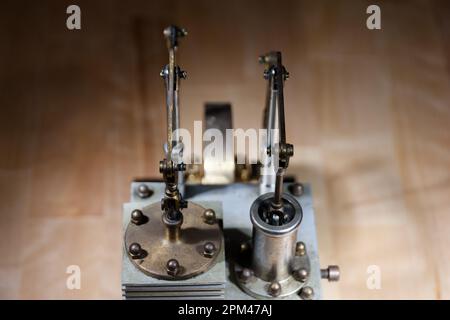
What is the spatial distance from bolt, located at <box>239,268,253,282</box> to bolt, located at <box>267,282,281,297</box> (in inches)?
1.4

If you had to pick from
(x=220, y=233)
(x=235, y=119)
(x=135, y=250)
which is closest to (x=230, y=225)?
(x=220, y=233)

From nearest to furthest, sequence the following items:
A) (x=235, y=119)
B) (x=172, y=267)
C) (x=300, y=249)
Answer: (x=172, y=267) < (x=300, y=249) < (x=235, y=119)

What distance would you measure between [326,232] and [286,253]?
1.50ft

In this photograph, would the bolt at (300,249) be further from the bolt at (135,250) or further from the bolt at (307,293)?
the bolt at (135,250)

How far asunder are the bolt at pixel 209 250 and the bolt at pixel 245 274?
0.25 ft

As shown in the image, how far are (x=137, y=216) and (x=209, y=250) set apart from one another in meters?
0.11

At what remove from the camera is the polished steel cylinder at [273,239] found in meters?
1.01

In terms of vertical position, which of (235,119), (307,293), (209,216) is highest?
(235,119)

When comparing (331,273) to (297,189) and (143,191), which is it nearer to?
(297,189)

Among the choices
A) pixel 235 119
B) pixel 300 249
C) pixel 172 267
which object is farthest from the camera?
pixel 235 119

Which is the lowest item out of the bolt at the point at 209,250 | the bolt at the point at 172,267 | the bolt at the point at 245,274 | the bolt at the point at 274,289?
the bolt at the point at 274,289

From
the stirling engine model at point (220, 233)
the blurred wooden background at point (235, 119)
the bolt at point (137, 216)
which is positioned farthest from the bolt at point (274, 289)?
the blurred wooden background at point (235, 119)

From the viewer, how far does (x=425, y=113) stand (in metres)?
1.65

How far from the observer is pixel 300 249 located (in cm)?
113
